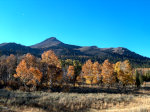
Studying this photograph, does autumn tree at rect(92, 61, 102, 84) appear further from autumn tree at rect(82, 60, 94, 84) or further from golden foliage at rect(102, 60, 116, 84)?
golden foliage at rect(102, 60, 116, 84)

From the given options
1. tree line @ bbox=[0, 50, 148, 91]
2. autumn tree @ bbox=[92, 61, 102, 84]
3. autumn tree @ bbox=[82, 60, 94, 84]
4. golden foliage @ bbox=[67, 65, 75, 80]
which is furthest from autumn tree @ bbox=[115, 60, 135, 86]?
golden foliage @ bbox=[67, 65, 75, 80]

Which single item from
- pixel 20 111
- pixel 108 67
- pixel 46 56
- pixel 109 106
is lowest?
pixel 109 106

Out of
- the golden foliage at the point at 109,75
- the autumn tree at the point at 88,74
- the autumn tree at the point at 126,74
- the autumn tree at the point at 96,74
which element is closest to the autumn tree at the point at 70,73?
the autumn tree at the point at 88,74

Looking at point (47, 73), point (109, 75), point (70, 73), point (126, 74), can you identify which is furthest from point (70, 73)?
point (126, 74)

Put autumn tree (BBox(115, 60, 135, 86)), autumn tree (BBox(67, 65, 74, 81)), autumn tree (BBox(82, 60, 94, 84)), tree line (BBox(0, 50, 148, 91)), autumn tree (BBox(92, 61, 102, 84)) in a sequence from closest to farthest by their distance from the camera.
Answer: tree line (BBox(0, 50, 148, 91)), autumn tree (BBox(115, 60, 135, 86)), autumn tree (BBox(67, 65, 74, 81)), autumn tree (BBox(92, 61, 102, 84)), autumn tree (BBox(82, 60, 94, 84))

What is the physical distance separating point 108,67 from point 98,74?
7208mm

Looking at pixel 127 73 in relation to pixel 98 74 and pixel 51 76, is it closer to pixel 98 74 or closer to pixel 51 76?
pixel 98 74

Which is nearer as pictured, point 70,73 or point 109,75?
point 109,75

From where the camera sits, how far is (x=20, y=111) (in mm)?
11562

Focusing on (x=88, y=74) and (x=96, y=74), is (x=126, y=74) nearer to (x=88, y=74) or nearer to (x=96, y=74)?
(x=96, y=74)

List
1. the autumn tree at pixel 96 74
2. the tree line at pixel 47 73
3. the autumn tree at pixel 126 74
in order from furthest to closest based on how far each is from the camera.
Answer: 1. the autumn tree at pixel 96 74
2. the autumn tree at pixel 126 74
3. the tree line at pixel 47 73

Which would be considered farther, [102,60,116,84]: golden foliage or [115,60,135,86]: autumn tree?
[102,60,116,84]: golden foliage

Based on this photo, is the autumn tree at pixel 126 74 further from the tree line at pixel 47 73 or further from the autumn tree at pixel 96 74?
the autumn tree at pixel 96 74

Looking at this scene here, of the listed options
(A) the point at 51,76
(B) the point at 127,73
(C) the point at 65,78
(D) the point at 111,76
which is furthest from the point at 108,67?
(A) the point at 51,76
